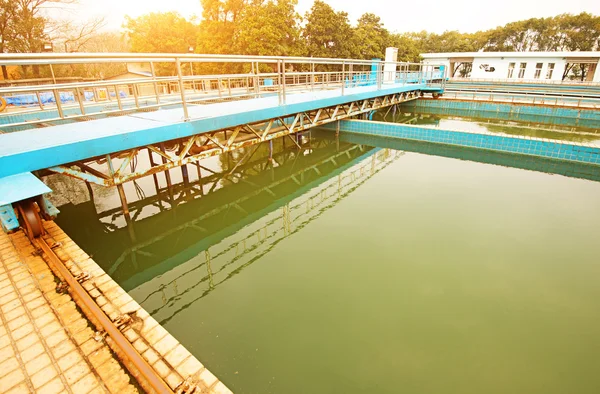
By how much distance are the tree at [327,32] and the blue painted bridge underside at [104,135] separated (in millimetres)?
18638

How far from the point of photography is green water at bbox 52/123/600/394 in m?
2.56

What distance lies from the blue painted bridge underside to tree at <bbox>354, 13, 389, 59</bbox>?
21810 millimetres

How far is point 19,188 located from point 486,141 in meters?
10.2

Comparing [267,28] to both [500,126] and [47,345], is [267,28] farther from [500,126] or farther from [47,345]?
[47,345]

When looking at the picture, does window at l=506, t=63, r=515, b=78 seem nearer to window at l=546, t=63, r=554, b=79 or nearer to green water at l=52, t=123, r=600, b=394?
window at l=546, t=63, r=554, b=79

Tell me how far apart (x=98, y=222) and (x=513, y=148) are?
10.2 metres

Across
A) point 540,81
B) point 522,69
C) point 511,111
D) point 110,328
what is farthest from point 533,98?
point 110,328

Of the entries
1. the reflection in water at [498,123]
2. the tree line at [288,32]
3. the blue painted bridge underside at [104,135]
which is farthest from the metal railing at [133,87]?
the tree line at [288,32]

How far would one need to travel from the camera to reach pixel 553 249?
164 inches

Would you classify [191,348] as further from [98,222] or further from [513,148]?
[513,148]

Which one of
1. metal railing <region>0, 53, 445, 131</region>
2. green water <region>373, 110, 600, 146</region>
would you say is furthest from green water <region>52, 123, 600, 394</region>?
green water <region>373, 110, 600, 146</region>

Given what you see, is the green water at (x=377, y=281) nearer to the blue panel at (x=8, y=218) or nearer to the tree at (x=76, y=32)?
the blue panel at (x=8, y=218)

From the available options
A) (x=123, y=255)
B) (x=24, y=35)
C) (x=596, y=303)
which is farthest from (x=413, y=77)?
(x=24, y=35)

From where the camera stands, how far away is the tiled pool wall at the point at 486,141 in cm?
768
